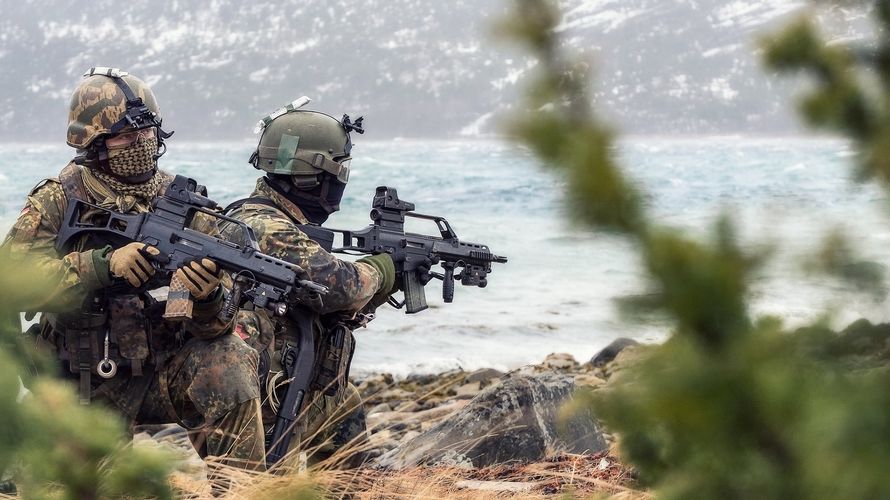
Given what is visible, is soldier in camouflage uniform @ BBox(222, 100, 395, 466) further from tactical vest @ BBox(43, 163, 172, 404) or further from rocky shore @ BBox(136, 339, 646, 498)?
tactical vest @ BBox(43, 163, 172, 404)

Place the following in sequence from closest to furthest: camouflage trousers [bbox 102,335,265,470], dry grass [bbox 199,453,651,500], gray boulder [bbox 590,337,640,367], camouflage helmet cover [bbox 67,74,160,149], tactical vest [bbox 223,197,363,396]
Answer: dry grass [bbox 199,453,651,500] → camouflage trousers [bbox 102,335,265,470] → camouflage helmet cover [bbox 67,74,160,149] → tactical vest [bbox 223,197,363,396] → gray boulder [bbox 590,337,640,367]

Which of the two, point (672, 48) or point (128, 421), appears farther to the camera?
point (672, 48)

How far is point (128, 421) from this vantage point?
4.63m

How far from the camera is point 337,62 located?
130m

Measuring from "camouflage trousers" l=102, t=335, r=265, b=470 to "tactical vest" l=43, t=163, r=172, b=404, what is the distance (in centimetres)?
12

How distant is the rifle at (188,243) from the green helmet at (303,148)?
74 centimetres

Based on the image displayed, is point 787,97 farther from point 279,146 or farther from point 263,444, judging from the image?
point 279,146

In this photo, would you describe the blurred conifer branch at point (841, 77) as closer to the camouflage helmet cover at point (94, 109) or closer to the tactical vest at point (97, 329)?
the tactical vest at point (97, 329)

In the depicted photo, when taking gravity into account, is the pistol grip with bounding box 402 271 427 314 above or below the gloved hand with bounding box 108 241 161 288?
below

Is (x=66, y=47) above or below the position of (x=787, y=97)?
above

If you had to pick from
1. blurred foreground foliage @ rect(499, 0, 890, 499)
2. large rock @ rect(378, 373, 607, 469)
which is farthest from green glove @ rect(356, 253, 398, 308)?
blurred foreground foliage @ rect(499, 0, 890, 499)

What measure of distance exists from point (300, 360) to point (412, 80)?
404 feet

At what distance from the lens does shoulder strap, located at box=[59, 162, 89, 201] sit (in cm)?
462

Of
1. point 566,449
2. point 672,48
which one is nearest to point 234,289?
point 566,449
